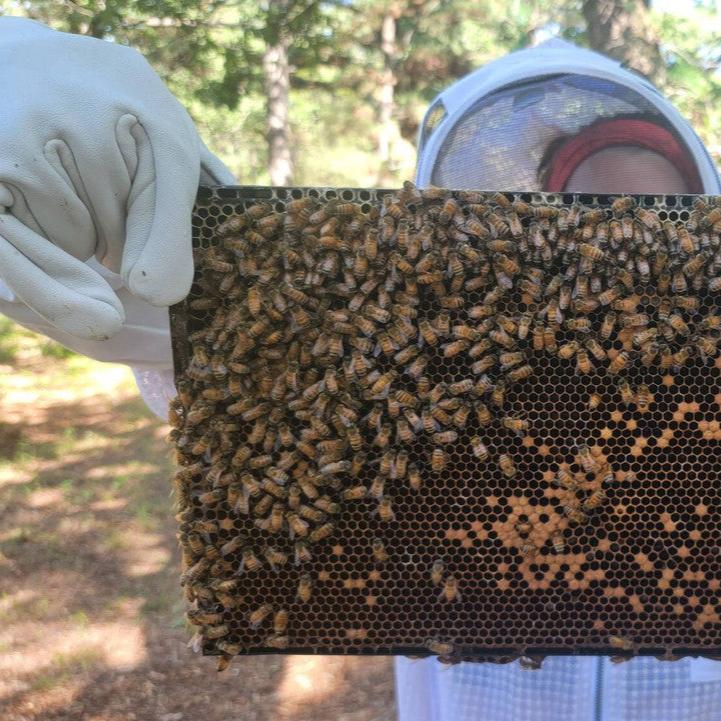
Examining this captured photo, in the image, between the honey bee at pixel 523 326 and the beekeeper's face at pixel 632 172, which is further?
the beekeeper's face at pixel 632 172

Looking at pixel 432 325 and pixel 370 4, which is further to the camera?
pixel 370 4

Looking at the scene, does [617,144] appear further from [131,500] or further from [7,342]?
[7,342]

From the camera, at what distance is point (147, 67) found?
1.77 meters

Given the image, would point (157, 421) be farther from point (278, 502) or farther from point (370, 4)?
point (370, 4)

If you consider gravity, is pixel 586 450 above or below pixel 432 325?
below

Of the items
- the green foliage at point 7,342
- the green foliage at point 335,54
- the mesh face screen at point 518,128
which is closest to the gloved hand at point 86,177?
the mesh face screen at point 518,128

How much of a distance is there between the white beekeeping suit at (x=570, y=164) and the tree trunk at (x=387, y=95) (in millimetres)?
18591

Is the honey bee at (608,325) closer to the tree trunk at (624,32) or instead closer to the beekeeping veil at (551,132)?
the beekeeping veil at (551,132)

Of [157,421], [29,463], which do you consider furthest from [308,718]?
[157,421]

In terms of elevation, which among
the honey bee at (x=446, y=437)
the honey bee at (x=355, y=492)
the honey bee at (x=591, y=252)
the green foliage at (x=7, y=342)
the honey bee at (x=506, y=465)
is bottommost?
the green foliage at (x=7, y=342)

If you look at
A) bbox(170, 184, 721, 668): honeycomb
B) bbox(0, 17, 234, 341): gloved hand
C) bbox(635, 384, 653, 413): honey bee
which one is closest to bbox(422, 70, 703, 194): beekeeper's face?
bbox(170, 184, 721, 668): honeycomb

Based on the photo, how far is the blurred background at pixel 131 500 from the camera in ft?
17.1

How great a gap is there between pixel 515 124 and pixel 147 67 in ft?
4.81

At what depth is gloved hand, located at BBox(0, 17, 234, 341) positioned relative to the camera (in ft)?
5.01
